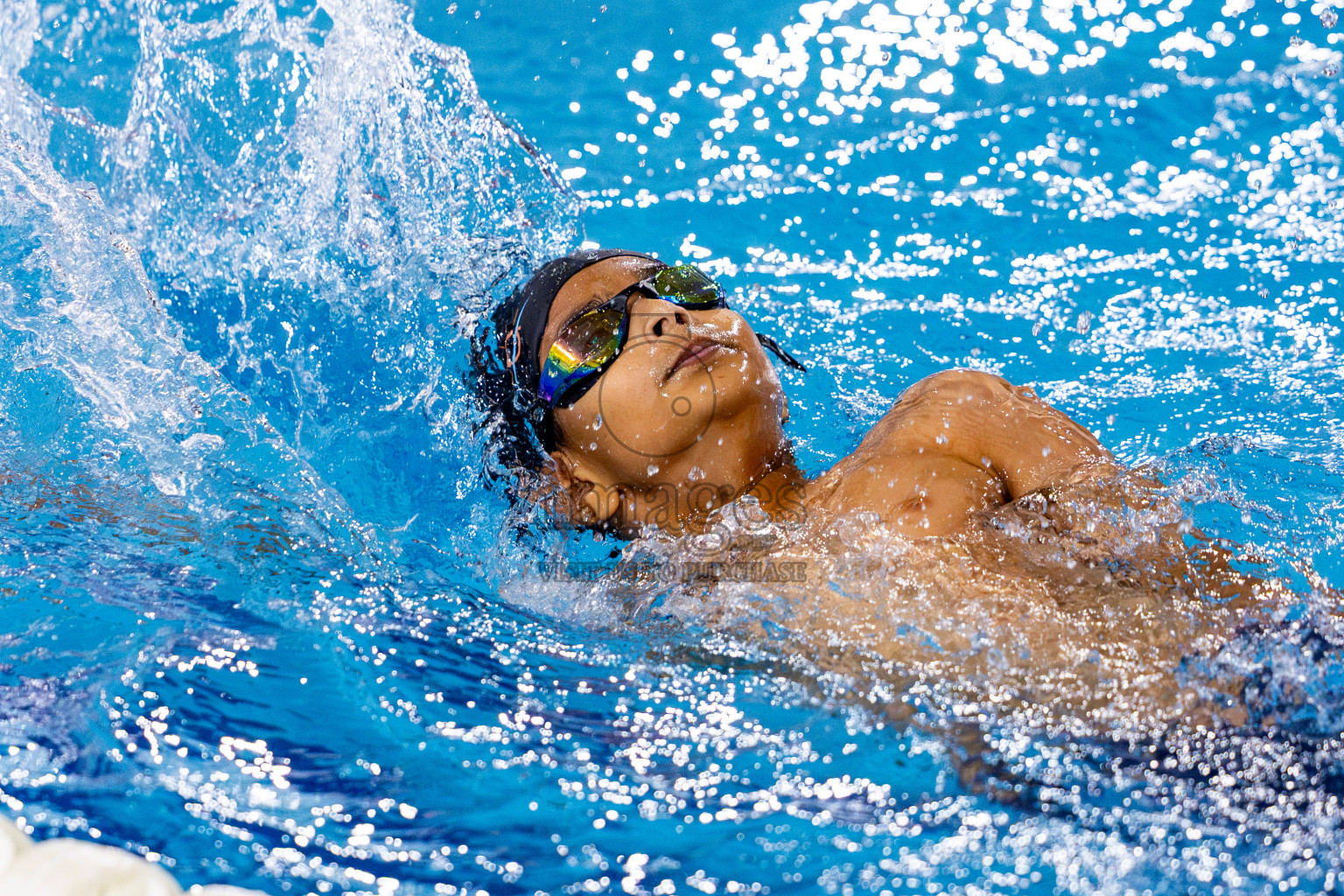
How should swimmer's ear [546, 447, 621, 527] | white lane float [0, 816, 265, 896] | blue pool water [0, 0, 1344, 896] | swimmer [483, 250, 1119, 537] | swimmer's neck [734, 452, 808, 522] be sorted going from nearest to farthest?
white lane float [0, 816, 265, 896] < blue pool water [0, 0, 1344, 896] < swimmer [483, 250, 1119, 537] < swimmer's neck [734, 452, 808, 522] < swimmer's ear [546, 447, 621, 527]

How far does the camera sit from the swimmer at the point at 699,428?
263 cm

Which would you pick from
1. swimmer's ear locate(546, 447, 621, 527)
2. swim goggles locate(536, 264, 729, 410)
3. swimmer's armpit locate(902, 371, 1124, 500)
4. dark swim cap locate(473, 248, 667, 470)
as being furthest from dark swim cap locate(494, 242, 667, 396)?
swimmer's armpit locate(902, 371, 1124, 500)

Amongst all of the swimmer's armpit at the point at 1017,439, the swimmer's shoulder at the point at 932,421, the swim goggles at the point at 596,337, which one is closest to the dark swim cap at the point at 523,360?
the swim goggles at the point at 596,337

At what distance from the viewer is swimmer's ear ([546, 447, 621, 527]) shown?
285cm

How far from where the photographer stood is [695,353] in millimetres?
2664

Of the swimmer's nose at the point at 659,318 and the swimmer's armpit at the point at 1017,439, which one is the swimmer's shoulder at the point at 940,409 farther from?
the swimmer's nose at the point at 659,318

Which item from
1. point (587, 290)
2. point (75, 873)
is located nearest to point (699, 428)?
point (587, 290)

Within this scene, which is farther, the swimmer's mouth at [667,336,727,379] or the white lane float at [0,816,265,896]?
the swimmer's mouth at [667,336,727,379]

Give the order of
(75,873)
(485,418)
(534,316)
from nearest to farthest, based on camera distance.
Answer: (75,873), (534,316), (485,418)

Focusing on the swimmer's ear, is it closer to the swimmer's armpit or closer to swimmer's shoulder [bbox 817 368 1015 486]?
swimmer's shoulder [bbox 817 368 1015 486]

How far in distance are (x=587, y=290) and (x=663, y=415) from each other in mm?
507

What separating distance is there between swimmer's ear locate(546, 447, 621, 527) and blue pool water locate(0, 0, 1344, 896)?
0.56ft

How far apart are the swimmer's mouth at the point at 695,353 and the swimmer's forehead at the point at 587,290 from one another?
334 mm

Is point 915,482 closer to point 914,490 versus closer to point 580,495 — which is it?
point 914,490
